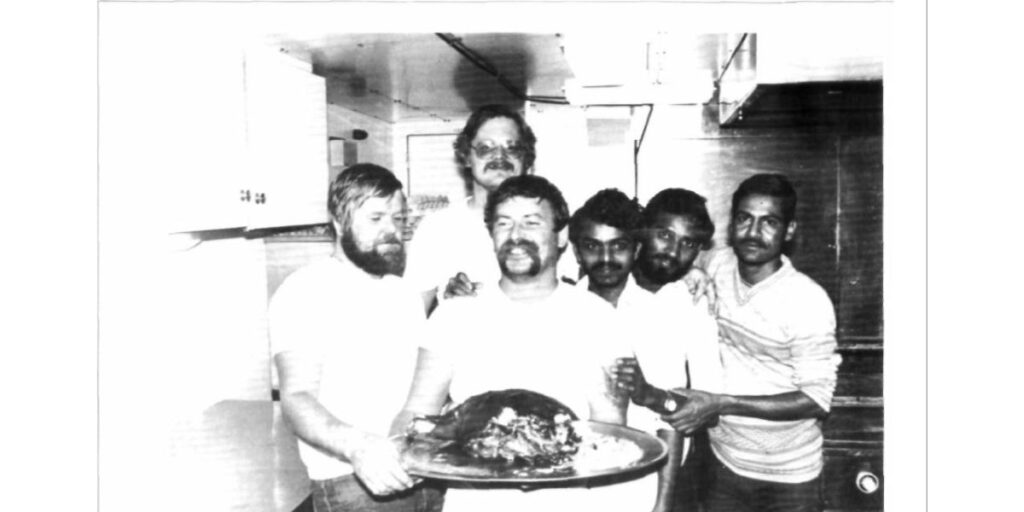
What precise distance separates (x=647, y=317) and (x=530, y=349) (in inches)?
6.4

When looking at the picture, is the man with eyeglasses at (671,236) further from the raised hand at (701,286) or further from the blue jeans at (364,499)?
the blue jeans at (364,499)

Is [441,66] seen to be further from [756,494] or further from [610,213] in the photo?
[756,494]

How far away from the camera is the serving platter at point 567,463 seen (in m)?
0.80

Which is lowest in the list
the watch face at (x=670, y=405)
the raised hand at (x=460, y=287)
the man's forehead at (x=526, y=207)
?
the watch face at (x=670, y=405)

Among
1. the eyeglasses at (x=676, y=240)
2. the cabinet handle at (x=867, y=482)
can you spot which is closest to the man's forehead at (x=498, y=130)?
the eyeglasses at (x=676, y=240)

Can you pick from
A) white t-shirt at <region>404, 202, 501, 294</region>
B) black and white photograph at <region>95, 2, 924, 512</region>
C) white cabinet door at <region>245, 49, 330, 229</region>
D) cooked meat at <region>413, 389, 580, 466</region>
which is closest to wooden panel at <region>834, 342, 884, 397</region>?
black and white photograph at <region>95, 2, 924, 512</region>

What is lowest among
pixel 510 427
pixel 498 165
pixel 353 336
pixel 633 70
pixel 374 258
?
pixel 510 427

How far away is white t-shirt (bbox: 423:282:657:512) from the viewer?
862mm

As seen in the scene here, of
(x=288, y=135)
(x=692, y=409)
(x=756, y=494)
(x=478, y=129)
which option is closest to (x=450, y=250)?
(x=478, y=129)

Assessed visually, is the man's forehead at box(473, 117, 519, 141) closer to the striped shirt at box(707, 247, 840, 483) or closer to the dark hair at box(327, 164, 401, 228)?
the dark hair at box(327, 164, 401, 228)

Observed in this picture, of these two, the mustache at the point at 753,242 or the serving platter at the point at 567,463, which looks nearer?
the serving platter at the point at 567,463

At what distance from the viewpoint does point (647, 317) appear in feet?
2.93
